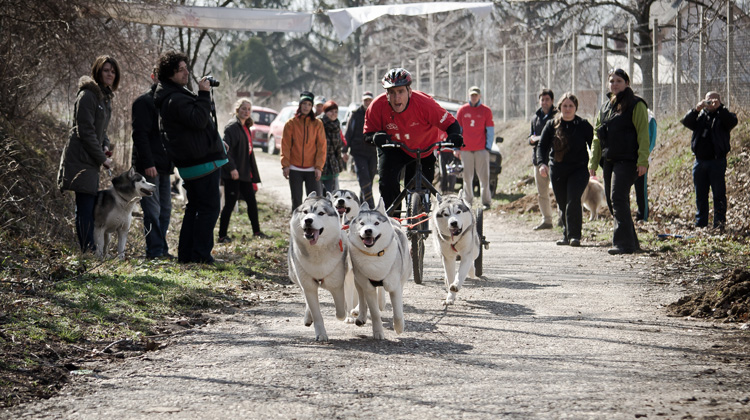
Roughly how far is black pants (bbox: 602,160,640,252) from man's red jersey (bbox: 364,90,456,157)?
10.9 ft

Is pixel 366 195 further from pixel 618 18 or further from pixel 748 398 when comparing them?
pixel 618 18

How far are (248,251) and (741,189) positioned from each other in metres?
8.22

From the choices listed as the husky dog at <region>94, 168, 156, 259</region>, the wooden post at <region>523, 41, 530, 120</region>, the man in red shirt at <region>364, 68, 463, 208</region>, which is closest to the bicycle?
the man in red shirt at <region>364, 68, 463, 208</region>

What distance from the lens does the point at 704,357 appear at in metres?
5.19

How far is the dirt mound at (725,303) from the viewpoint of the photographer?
254 inches

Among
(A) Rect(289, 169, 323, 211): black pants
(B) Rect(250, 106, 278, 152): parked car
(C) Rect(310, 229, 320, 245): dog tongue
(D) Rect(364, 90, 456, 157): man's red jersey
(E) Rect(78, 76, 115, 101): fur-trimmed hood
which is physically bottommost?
(C) Rect(310, 229, 320, 245): dog tongue

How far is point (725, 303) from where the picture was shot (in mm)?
6621

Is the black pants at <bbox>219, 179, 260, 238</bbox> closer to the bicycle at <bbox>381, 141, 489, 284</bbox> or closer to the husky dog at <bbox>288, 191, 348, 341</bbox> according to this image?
the bicycle at <bbox>381, 141, 489, 284</bbox>

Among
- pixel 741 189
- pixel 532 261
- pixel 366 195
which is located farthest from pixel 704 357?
pixel 741 189

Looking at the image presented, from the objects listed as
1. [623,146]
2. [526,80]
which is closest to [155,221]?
[623,146]

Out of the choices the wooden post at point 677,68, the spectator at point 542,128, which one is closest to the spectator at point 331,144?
the spectator at point 542,128

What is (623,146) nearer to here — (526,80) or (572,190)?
(572,190)

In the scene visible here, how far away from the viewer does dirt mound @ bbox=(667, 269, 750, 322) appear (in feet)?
21.1

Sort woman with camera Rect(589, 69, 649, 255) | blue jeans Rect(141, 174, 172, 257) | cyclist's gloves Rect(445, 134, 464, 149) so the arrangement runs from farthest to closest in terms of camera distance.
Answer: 1. woman with camera Rect(589, 69, 649, 255)
2. blue jeans Rect(141, 174, 172, 257)
3. cyclist's gloves Rect(445, 134, 464, 149)
